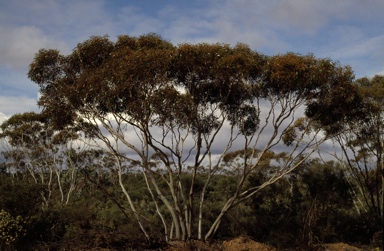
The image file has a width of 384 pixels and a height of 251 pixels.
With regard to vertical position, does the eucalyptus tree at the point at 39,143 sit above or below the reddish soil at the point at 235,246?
above

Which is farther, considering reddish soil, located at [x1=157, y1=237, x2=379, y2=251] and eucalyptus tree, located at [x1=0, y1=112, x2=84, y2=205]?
eucalyptus tree, located at [x1=0, y1=112, x2=84, y2=205]

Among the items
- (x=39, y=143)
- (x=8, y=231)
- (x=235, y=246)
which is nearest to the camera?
(x=8, y=231)

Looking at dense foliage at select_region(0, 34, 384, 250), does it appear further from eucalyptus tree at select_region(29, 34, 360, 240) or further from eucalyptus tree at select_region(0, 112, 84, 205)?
eucalyptus tree at select_region(0, 112, 84, 205)

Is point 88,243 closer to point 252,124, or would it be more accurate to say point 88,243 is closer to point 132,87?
point 132,87

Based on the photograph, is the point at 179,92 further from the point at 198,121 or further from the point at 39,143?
the point at 39,143

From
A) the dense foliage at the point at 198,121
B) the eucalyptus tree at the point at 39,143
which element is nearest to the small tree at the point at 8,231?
the dense foliage at the point at 198,121

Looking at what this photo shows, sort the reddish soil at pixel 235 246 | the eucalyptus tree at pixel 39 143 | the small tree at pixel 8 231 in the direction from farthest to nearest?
the eucalyptus tree at pixel 39 143, the reddish soil at pixel 235 246, the small tree at pixel 8 231

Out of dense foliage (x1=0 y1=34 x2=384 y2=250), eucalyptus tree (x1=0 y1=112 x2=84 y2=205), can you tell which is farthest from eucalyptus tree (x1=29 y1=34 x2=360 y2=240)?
eucalyptus tree (x1=0 y1=112 x2=84 y2=205)

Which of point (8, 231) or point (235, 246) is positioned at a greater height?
point (8, 231)

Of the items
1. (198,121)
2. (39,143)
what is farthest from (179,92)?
(39,143)

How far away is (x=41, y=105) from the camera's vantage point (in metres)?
15.5

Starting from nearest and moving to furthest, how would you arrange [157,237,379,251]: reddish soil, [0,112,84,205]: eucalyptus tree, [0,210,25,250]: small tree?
1. [0,210,25,250]: small tree
2. [157,237,379,251]: reddish soil
3. [0,112,84,205]: eucalyptus tree

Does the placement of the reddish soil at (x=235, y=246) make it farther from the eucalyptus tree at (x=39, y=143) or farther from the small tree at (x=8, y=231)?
the eucalyptus tree at (x=39, y=143)

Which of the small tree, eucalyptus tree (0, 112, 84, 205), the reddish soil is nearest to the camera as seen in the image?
the small tree
